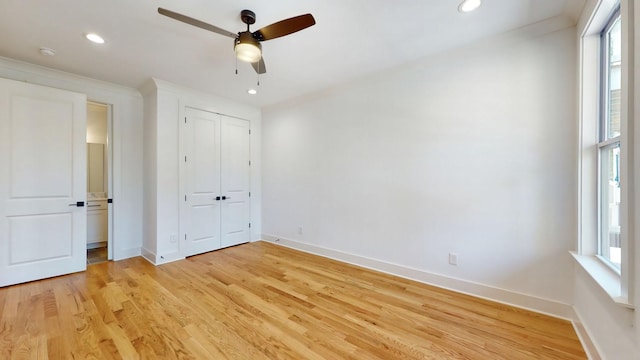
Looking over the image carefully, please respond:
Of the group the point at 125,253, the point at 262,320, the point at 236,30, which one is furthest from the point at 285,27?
the point at 125,253

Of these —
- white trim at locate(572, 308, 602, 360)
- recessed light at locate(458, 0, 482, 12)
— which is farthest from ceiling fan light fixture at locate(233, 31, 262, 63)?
white trim at locate(572, 308, 602, 360)

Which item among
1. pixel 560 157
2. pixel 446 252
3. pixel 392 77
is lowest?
pixel 446 252

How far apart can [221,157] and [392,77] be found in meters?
2.95

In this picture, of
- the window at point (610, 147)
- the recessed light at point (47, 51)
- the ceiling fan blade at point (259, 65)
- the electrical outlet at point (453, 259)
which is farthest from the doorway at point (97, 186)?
the window at point (610, 147)

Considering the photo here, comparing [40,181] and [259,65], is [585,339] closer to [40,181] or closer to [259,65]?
[259,65]

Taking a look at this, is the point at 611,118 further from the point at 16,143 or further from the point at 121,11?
the point at 16,143

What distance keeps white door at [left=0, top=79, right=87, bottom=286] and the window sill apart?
16.4 ft

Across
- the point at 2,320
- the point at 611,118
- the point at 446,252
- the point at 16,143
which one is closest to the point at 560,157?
the point at 611,118

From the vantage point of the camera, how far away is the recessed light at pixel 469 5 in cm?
191

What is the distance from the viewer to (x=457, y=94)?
260cm

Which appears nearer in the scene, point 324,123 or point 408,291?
point 408,291

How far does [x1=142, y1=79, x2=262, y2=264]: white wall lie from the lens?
3449 mm

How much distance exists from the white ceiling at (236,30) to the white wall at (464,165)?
291 millimetres

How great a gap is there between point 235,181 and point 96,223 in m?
2.50
